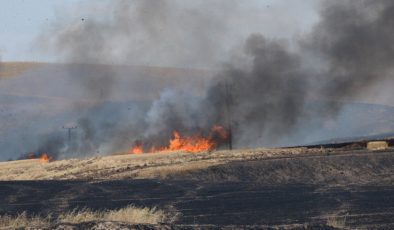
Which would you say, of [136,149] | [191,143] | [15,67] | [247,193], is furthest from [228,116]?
[15,67]

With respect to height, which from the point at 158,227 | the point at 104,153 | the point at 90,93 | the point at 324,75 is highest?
the point at 90,93

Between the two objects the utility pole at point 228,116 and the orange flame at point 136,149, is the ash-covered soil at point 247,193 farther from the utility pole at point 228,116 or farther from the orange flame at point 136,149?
the orange flame at point 136,149

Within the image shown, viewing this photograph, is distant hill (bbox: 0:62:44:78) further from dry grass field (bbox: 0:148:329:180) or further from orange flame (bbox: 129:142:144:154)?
dry grass field (bbox: 0:148:329:180)

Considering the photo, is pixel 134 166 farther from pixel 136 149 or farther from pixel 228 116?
pixel 228 116

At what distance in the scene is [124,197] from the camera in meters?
30.9

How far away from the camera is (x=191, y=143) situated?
6450 cm

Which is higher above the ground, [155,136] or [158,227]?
[155,136]

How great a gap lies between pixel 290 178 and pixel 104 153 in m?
39.5

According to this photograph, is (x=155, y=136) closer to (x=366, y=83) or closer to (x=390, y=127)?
(x=366, y=83)

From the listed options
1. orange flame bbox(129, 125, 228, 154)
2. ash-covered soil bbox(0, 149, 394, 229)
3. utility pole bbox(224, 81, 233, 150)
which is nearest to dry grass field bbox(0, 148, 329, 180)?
ash-covered soil bbox(0, 149, 394, 229)

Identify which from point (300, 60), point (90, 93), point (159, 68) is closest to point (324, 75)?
point (300, 60)

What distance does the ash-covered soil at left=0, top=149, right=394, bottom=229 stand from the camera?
23344 mm

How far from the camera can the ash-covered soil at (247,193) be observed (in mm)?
23344

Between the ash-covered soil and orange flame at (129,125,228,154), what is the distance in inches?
587
